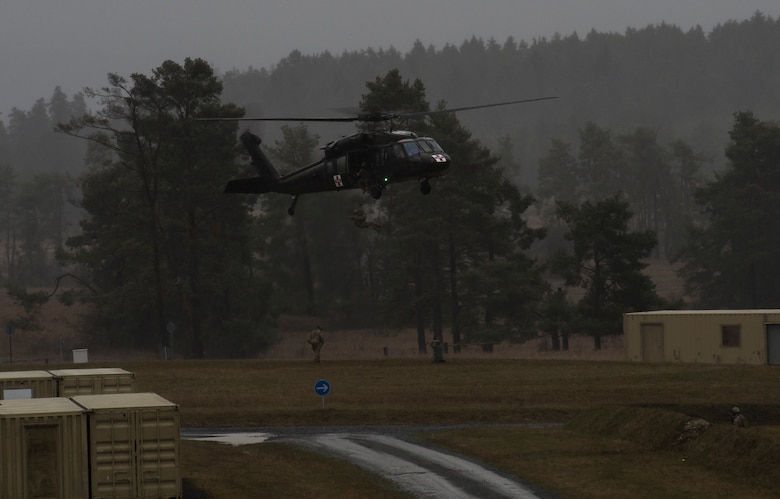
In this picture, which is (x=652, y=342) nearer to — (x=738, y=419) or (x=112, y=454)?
(x=738, y=419)

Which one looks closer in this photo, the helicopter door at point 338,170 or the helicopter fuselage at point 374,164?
the helicopter fuselage at point 374,164

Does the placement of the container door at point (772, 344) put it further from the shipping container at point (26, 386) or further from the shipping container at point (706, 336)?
the shipping container at point (26, 386)

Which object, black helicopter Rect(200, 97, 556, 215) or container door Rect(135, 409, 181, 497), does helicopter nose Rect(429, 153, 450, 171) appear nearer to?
black helicopter Rect(200, 97, 556, 215)

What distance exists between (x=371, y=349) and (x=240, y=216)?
15.5 meters

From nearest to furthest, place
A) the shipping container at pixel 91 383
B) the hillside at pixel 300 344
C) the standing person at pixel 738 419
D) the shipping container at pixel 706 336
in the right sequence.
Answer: the shipping container at pixel 91 383
the standing person at pixel 738 419
the shipping container at pixel 706 336
the hillside at pixel 300 344

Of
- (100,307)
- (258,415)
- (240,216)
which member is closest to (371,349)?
(240,216)

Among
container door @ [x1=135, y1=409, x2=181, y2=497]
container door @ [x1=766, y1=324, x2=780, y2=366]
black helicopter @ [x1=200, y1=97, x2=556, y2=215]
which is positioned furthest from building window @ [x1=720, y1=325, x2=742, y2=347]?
container door @ [x1=135, y1=409, x2=181, y2=497]

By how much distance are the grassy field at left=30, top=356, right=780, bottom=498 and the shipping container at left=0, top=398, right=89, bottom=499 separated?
4.60 meters

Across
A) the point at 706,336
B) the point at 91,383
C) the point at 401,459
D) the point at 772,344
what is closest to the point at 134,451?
the point at 91,383

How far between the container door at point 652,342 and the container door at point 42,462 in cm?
3912

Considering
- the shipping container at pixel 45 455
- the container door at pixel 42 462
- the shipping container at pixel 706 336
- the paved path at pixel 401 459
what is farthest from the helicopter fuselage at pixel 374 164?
the container door at pixel 42 462

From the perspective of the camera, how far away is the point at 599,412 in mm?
38938

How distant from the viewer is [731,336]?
54562mm

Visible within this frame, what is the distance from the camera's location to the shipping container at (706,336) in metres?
53.1
